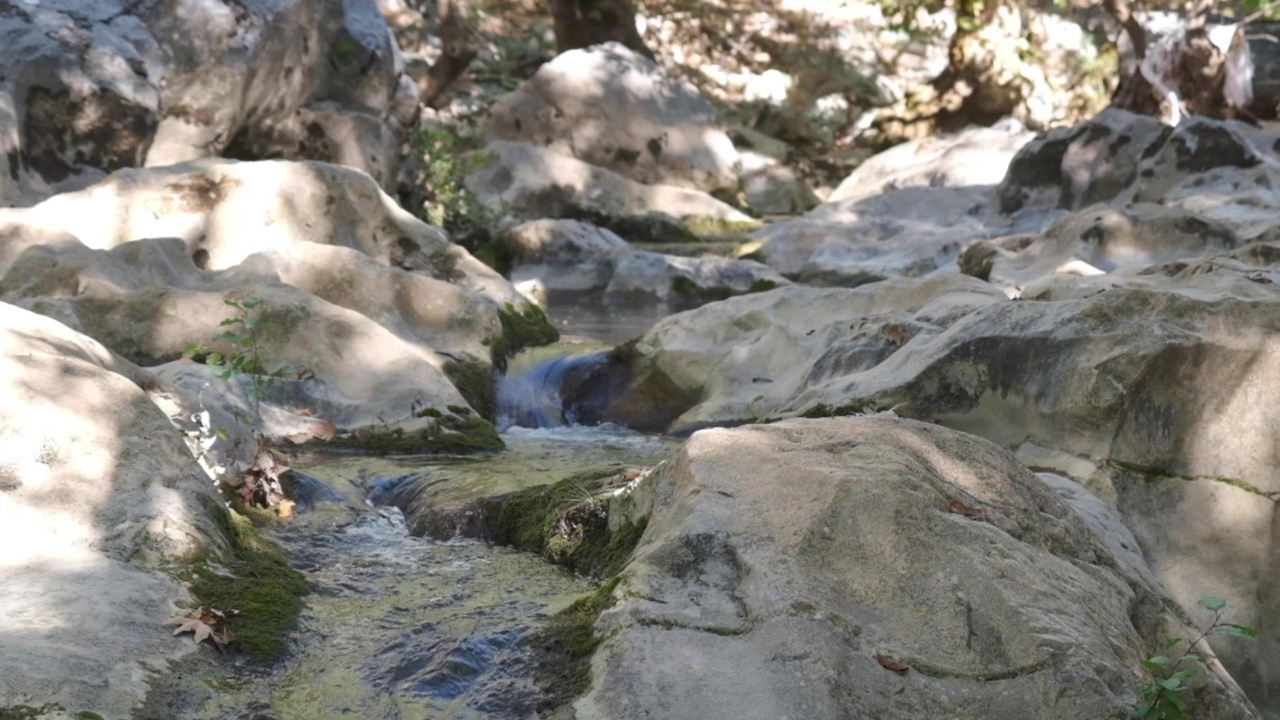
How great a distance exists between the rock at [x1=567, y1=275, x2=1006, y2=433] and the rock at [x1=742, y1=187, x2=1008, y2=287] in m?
5.42

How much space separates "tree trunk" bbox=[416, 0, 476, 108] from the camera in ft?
61.0

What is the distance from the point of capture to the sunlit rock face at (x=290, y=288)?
265 inches

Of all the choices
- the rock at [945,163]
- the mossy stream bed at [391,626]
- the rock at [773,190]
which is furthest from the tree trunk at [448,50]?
the mossy stream bed at [391,626]

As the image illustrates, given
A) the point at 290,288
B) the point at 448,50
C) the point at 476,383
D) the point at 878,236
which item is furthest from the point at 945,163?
the point at 290,288

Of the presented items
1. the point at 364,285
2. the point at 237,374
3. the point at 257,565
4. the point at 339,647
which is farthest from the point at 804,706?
the point at 364,285

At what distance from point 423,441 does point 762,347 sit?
8.20 feet

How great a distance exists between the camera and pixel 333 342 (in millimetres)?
7016

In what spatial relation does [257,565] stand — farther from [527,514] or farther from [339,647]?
[527,514]

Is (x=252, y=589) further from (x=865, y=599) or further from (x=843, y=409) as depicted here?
(x=843, y=409)

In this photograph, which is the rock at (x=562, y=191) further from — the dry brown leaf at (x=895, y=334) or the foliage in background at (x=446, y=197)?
the dry brown leaf at (x=895, y=334)

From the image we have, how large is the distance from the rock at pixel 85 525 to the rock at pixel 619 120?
51.5 feet

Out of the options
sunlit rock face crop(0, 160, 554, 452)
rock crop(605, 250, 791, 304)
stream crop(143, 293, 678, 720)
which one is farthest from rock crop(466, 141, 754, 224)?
stream crop(143, 293, 678, 720)

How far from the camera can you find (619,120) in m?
19.8

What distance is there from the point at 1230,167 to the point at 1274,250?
732 cm
